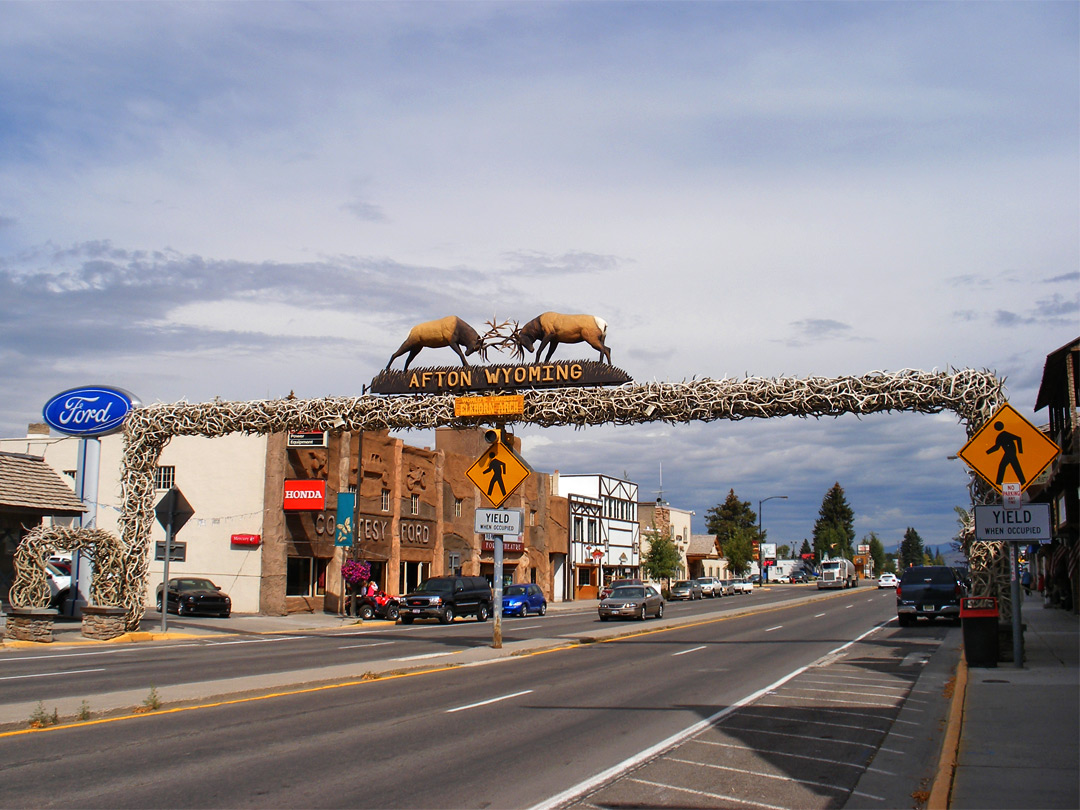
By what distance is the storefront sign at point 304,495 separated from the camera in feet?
123

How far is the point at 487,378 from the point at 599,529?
163 feet

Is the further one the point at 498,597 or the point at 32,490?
the point at 32,490

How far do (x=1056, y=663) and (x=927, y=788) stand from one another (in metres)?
9.96

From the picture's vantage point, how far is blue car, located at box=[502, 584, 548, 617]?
4162 cm

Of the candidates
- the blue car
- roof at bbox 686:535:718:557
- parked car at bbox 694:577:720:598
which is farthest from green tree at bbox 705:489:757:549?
the blue car

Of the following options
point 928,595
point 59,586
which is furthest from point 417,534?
point 928,595

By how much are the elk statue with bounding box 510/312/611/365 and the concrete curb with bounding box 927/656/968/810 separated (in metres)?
12.5

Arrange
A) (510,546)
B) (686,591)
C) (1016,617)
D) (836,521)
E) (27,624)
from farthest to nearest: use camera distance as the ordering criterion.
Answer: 1. (836,521)
2. (686,591)
3. (510,546)
4. (27,624)
5. (1016,617)

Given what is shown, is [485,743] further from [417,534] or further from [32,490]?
[417,534]

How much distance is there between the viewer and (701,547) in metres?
106

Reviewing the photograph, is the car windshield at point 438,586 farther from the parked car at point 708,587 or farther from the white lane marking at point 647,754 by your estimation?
the parked car at point 708,587

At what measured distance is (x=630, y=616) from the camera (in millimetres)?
35406

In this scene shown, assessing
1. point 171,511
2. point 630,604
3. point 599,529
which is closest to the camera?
point 171,511

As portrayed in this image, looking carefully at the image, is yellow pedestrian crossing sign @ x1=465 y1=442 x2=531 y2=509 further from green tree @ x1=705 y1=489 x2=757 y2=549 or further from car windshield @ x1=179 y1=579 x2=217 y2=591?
green tree @ x1=705 y1=489 x2=757 y2=549
